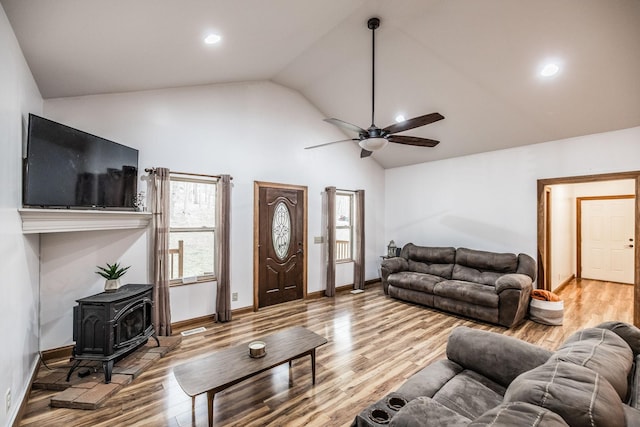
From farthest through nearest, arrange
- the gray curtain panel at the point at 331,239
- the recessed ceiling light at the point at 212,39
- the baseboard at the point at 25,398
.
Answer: the gray curtain panel at the point at 331,239, the recessed ceiling light at the point at 212,39, the baseboard at the point at 25,398

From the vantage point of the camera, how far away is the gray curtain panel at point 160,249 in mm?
3615

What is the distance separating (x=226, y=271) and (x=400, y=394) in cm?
311

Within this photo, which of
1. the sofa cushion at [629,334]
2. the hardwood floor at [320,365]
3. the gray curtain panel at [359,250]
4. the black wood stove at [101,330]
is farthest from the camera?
the gray curtain panel at [359,250]

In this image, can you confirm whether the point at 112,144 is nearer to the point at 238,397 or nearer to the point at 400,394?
the point at 238,397

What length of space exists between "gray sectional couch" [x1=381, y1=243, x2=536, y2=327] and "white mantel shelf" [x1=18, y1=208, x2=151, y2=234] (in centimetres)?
427

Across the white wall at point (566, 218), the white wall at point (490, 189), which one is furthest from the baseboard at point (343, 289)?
the white wall at point (566, 218)

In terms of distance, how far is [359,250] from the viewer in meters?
6.00

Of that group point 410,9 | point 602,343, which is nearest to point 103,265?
point 602,343

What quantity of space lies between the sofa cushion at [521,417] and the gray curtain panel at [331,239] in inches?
182

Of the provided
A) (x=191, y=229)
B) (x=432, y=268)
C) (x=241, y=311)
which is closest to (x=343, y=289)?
(x=432, y=268)

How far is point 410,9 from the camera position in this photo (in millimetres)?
3250

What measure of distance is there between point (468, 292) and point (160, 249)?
14.4 ft

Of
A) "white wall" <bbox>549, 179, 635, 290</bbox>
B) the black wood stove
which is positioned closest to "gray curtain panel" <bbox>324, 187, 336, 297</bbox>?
the black wood stove

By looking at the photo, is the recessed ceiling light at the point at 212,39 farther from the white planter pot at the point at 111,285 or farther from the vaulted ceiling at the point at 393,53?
the white planter pot at the point at 111,285
